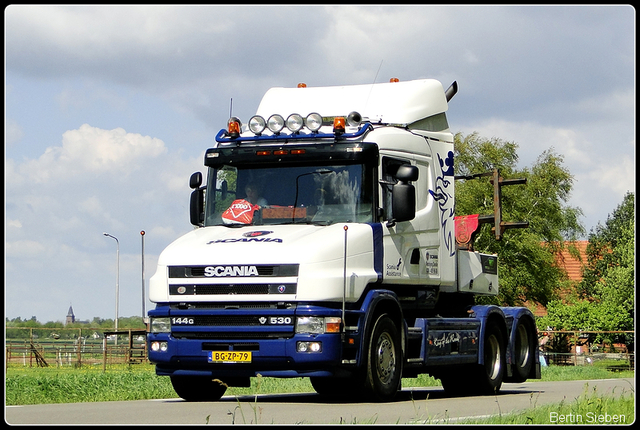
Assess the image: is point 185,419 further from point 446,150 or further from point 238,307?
point 446,150

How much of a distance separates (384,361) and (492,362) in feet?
12.7

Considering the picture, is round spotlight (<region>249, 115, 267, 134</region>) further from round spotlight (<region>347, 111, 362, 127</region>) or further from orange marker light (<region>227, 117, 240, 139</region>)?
round spotlight (<region>347, 111, 362, 127</region>)

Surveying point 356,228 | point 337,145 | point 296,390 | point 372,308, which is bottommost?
point 296,390

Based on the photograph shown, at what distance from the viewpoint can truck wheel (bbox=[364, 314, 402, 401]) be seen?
44.6 feet

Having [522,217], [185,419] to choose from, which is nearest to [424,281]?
[185,419]

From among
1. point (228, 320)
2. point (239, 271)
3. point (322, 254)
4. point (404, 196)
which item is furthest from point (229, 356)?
point (404, 196)

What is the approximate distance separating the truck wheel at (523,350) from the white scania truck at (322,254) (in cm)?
161

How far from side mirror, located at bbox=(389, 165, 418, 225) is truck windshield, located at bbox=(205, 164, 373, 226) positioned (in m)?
0.33

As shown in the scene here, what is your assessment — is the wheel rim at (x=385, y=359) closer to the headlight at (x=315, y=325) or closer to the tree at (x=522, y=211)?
the headlight at (x=315, y=325)

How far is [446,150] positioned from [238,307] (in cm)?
476

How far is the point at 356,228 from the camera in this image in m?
13.7

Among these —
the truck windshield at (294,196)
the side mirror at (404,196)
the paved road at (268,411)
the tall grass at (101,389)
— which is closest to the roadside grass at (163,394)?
the tall grass at (101,389)

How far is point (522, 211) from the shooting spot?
58781 mm

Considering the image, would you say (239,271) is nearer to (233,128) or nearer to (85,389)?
(233,128)
